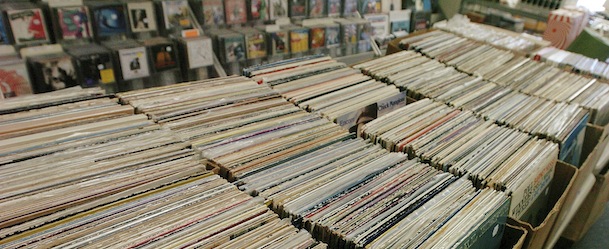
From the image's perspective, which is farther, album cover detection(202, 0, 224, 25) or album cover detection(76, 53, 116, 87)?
album cover detection(202, 0, 224, 25)

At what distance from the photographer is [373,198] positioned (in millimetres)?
1138

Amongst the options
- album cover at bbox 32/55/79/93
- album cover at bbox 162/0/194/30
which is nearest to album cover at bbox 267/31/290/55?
album cover at bbox 162/0/194/30

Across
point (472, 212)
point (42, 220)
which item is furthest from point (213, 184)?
point (472, 212)

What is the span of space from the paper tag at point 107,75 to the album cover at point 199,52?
49 centimetres

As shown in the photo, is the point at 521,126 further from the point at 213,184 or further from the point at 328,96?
the point at 213,184

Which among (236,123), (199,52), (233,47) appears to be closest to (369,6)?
(233,47)

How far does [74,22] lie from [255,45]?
1.14 metres

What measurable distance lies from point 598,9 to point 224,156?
15.3 ft

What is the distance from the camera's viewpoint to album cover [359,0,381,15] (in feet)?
12.1

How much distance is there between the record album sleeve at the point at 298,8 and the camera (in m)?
3.25

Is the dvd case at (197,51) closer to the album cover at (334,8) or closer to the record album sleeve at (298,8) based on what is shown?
the record album sleeve at (298,8)

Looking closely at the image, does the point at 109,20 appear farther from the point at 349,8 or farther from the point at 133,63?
the point at 349,8

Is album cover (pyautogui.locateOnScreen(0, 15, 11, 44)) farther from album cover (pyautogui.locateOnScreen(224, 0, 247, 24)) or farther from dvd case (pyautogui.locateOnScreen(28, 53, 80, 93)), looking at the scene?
album cover (pyautogui.locateOnScreen(224, 0, 247, 24))

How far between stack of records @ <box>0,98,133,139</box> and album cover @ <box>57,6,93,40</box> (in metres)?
1.37
